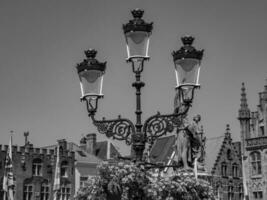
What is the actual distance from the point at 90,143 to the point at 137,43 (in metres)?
50.1

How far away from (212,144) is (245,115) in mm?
5798

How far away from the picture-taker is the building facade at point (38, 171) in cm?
5019

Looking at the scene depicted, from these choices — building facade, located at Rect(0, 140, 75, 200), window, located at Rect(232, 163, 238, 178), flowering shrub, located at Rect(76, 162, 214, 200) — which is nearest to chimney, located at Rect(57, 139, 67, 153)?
building facade, located at Rect(0, 140, 75, 200)

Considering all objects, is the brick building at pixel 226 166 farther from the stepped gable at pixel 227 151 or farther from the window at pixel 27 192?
the window at pixel 27 192

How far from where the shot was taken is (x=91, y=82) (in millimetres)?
11930

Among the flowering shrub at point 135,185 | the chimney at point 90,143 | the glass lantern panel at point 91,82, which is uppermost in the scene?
the chimney at point 90,143

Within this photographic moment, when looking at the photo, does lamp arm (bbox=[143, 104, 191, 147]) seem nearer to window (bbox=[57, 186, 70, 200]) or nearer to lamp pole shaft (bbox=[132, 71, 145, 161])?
lamp pole shaft (bbox=[132, 71, 145, 161])

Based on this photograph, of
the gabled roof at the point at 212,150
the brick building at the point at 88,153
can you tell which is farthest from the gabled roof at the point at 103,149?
the gabled roof at the point at 212,150

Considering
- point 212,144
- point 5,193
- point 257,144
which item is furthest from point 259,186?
point 5,193

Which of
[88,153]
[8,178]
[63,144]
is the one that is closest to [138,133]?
[8,178]

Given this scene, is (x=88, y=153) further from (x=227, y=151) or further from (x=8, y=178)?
(x=8, y=178)

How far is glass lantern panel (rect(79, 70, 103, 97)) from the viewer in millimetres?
11852

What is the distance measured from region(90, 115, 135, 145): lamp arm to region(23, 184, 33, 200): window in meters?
40.4

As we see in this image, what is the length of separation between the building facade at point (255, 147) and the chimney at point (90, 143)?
16.6 metres
